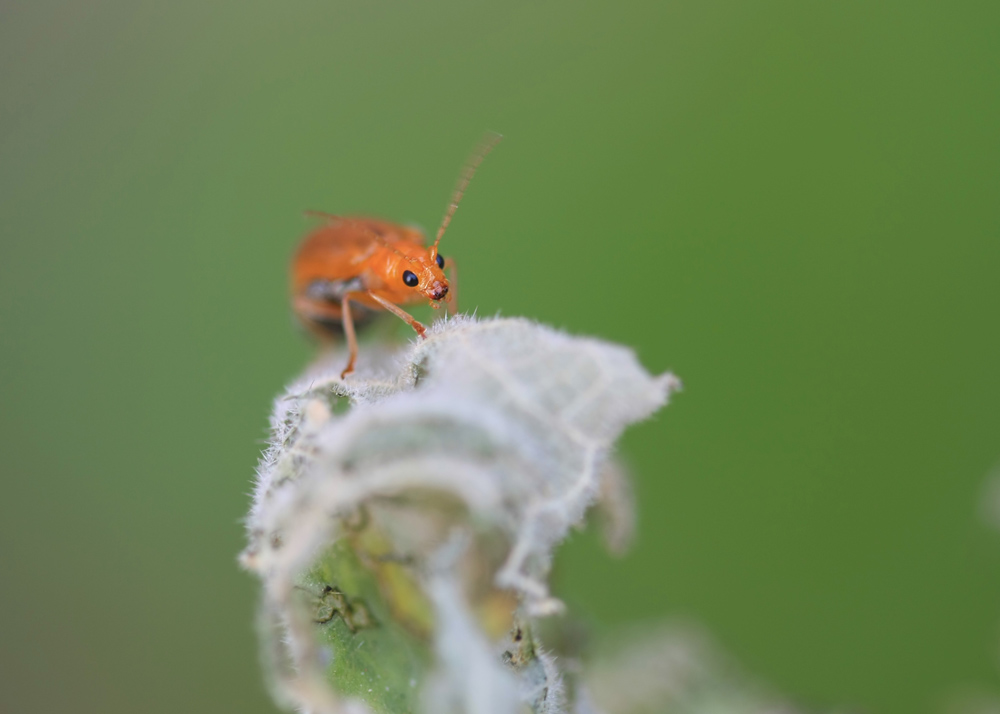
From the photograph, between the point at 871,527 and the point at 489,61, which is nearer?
the point at 871,527

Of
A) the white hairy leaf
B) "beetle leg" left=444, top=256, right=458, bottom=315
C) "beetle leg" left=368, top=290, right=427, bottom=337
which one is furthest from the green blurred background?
the white hairy leaf

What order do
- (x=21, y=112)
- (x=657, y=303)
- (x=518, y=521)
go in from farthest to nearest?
(x=21, y=112)
(x=657, y=303)
(x=518, y=521)

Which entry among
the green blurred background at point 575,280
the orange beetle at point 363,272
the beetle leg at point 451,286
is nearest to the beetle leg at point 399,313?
the orange beetle at point 363,272

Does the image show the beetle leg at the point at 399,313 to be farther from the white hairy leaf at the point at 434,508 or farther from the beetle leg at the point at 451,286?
the white hairy leaf at the point at 434,508

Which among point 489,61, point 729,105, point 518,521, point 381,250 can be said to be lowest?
point 518,521

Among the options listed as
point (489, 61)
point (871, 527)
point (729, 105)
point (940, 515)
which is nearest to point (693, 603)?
point (871, 527)

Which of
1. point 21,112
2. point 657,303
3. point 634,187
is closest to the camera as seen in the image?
point 657,303

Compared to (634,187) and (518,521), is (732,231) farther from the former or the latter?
(518,521)

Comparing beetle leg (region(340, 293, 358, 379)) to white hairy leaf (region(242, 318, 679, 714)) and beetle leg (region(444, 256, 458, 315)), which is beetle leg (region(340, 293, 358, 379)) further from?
white hairy leaf (region(242, 318, 679, 714))

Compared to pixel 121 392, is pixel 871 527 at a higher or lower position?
lower
